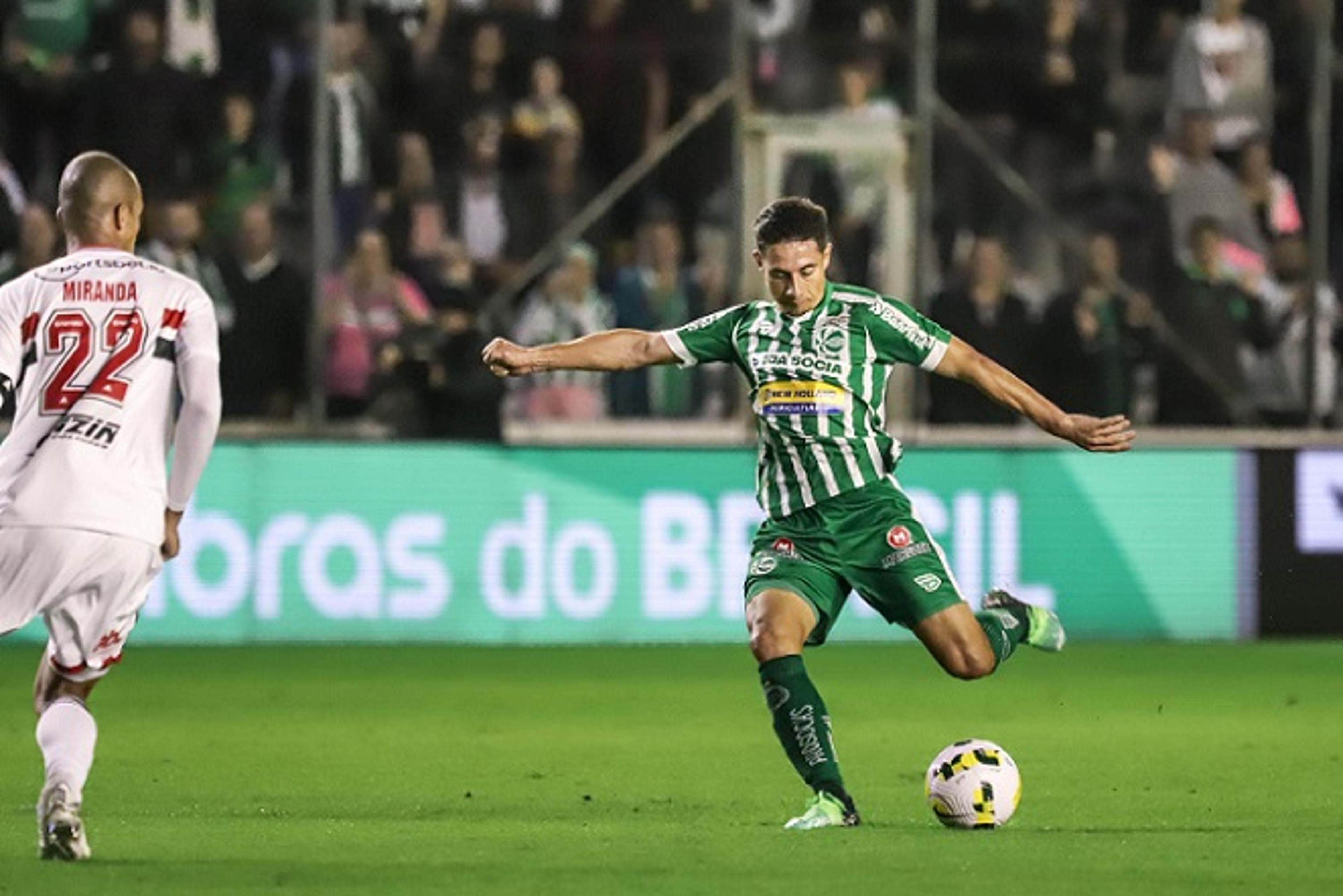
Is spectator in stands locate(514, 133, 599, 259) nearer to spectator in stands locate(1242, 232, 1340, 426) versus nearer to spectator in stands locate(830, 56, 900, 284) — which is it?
spectator in stands locate(830, 56, 900, 284)

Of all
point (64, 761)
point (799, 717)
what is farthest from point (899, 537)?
point (64, 761)

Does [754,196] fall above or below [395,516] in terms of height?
above

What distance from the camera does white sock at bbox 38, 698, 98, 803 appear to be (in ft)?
23.0

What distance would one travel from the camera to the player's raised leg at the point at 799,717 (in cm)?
811

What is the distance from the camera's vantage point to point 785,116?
53.9 ft

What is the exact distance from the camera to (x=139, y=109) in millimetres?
16453

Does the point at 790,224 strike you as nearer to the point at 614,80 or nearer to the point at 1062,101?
the point at 614,80

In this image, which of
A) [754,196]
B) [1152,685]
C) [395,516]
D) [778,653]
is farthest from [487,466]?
[778,653]

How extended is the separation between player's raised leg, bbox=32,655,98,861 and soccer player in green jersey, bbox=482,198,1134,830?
1.81 metres

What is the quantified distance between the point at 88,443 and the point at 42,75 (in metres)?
9.88

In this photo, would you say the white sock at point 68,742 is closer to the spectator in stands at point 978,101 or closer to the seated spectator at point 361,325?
the seated spectator at point 361,325

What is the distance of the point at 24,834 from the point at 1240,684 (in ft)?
24.3

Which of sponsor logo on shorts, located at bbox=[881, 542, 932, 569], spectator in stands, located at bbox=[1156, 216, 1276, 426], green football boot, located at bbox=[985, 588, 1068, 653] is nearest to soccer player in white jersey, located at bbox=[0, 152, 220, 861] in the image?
sponsor logo on shorts, located at bbox=[881, 542, 932, 569]

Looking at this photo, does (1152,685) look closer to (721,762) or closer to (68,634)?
(721,762)
